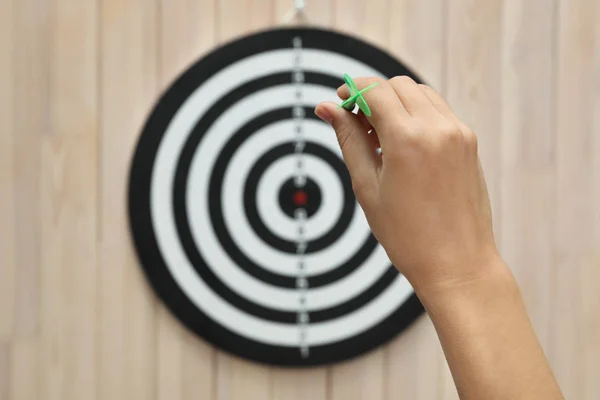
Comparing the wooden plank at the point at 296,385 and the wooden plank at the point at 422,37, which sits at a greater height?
the wooden plank at the point at 422,37

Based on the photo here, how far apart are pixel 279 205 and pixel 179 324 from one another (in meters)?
0.28

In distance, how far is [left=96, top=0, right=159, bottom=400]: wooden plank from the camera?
3.86 ft

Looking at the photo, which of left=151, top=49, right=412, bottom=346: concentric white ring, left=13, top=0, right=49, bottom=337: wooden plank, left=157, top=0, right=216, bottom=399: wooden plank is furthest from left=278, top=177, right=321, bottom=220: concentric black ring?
left=13, top=0, right=49, bottom=337: wooden plank

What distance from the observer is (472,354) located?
0.49 metres

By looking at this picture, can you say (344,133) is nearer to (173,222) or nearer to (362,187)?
(362,187)

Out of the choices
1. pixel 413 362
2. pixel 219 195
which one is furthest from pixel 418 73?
pixel 413 362

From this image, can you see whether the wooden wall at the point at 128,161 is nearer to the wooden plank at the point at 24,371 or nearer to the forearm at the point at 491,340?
the wooden plank at the point at 24,371

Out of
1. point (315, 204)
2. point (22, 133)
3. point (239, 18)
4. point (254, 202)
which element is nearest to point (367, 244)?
point (315, 204)

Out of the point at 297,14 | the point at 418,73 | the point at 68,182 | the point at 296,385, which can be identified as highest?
the point at 297,14

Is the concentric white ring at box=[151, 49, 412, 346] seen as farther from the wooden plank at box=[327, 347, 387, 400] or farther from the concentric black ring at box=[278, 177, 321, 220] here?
the concentric black ring at box=[278, 177, 321, 220]

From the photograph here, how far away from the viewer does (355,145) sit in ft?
2.00

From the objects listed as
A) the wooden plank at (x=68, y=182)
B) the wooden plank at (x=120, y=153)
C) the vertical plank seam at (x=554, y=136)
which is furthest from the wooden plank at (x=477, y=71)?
the wooden plank at (x=68, y=182)

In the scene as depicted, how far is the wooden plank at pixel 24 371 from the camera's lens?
3.85ft

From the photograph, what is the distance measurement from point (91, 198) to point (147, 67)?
0.85 feet
